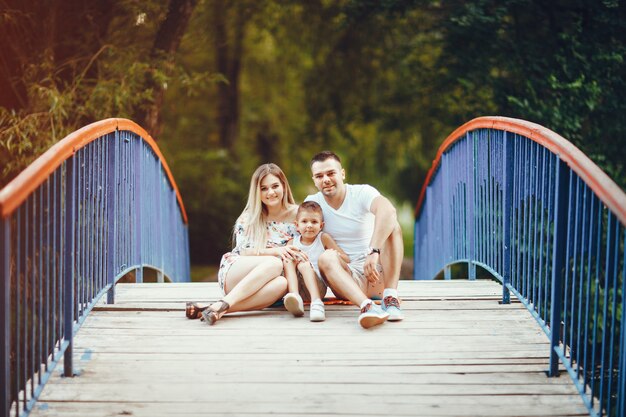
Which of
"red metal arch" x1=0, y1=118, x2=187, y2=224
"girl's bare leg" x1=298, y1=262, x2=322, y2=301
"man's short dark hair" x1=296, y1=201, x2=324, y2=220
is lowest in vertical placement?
"girl's bare leg" x1=298, y1=262, x2=322, y2=301

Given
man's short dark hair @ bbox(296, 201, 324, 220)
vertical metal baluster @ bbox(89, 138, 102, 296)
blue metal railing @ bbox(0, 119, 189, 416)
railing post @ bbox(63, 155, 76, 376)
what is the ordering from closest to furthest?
1. blue metal railing @ bbox(0, 119, 189, 416)
2. railing post @ bbox(63, 155, 76, 376)
3. vertical metal baluster @ bbox(89, 138, 102, 296)
4. man's short dark hair @ bbox(296, 201, 324, 220)

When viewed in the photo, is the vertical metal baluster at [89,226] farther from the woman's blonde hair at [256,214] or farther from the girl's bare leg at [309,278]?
the girl's bare leg at [309,278]

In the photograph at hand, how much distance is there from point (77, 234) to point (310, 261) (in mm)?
1521

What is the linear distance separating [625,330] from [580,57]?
574 cm

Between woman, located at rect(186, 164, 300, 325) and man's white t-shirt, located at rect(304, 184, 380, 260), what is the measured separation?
0.22 m

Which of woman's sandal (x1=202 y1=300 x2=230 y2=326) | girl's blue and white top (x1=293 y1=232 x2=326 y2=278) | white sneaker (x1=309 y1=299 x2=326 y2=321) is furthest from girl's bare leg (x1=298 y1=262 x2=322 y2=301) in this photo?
woman's sandal (x1=202 y1=300 x2=230 y2=326)

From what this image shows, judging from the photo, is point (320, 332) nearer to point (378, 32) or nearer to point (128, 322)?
point (128, 322)

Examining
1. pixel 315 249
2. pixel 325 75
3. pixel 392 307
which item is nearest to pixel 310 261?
pixel 315 249

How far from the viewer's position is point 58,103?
254 inches

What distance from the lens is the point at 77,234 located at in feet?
12.0

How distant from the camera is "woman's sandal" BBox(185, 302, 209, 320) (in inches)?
163

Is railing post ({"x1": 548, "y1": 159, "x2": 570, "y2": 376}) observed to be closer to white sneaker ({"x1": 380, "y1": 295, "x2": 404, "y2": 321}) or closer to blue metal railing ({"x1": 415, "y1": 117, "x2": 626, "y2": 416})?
blue metal railing ({"x1": 415, "y1": 117, "x2": 626, "y2": 416})

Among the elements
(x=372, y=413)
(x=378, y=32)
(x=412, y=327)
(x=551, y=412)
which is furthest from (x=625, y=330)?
(x=378, y=32)

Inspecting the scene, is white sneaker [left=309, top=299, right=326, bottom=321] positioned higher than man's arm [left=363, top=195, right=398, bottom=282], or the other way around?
man's arm [left=363, top=195, right=398, bottom=282]
